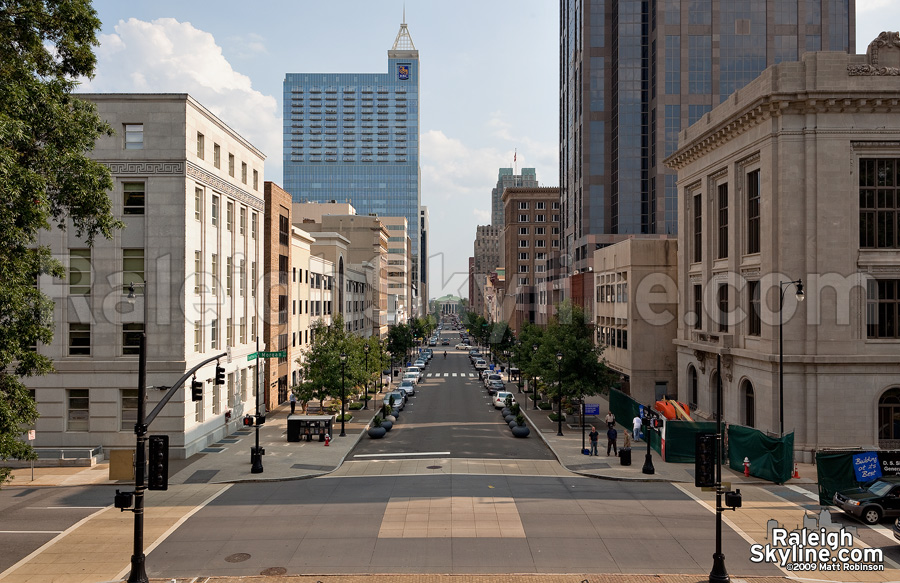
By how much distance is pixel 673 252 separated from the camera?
48.5 meters

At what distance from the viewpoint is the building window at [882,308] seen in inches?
1246

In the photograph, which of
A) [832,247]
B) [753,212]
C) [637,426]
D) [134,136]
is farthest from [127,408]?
[832,247]

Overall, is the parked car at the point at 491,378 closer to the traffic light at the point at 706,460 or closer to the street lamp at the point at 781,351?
the street lamp at the point at 781,351

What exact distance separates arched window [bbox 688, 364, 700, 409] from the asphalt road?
1203 cm

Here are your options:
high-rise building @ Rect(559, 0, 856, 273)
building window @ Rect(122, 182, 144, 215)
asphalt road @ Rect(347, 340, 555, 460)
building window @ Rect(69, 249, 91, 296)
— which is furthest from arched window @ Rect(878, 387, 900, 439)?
high-rise building @ Rect(559, 0, 856, 273)

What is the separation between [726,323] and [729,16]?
194 ft

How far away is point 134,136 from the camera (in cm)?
3316

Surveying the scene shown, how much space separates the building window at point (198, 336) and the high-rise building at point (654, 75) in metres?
56.0

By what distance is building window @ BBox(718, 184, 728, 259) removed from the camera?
39.8 metres

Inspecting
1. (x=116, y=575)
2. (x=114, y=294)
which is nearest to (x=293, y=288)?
(x=114, y=294)

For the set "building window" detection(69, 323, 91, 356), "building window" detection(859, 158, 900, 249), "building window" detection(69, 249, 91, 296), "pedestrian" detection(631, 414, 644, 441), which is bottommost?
"pedestrian" detection(631, 414, 644, 441)

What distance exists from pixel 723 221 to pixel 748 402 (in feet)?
38.5

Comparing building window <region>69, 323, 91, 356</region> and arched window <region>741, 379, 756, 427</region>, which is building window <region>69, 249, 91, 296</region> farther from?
arched window <region>741, 379, 756, 427</region>

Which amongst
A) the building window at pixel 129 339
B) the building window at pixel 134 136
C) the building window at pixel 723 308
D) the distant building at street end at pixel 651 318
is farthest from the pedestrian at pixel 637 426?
the building window at pixel 134 136
